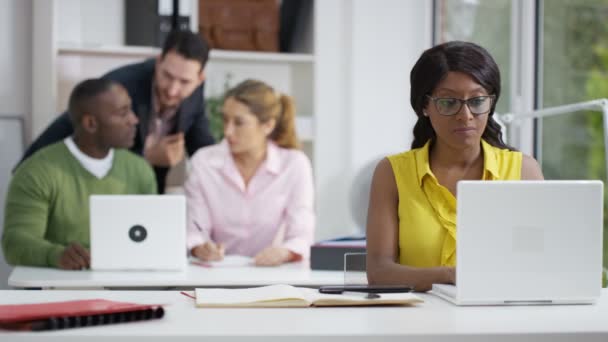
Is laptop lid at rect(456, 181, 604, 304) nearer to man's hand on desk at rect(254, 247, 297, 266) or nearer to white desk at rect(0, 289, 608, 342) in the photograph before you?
white desk at rect(0, 289, 608, 342)

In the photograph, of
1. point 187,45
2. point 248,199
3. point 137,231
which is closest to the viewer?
point 137,231

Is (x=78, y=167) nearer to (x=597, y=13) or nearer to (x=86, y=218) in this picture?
(x=86, y=218)

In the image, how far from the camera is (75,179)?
355 cm

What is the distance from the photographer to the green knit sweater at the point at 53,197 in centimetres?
343

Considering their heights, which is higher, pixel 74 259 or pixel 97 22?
pixel 97 22

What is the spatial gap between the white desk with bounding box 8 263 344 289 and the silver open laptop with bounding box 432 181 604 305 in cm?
107

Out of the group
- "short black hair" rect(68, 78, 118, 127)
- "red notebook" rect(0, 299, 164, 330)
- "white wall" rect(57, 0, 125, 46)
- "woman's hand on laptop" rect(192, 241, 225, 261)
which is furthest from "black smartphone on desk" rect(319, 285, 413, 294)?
"white wall" rect(57, 0, 125, 46)

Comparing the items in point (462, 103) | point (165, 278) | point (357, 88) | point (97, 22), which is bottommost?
point (165, 278)

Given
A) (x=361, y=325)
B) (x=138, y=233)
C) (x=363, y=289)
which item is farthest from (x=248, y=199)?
(x=361, y=325)

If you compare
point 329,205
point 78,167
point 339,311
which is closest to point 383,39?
point 329,205

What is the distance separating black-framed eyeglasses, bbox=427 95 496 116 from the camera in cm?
228

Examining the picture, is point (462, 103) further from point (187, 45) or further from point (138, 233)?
point (187, 45)

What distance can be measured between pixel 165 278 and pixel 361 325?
1383 millimetres

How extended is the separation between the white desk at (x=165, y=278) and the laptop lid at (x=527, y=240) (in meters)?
1.07
